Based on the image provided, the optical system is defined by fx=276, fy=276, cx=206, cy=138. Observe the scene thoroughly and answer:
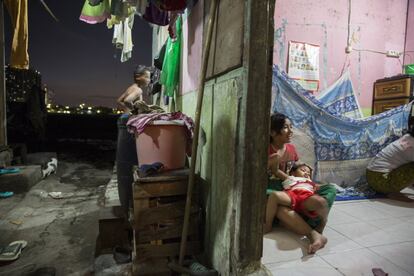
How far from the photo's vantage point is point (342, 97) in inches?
221

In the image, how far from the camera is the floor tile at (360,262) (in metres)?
2.43

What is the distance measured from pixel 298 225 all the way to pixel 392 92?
420cm

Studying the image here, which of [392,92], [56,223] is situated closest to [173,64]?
[56,223]

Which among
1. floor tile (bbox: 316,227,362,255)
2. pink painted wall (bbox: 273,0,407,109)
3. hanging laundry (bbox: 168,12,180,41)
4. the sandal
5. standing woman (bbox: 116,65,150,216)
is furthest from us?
pink painted wall (bbox: 273,0,407,109)

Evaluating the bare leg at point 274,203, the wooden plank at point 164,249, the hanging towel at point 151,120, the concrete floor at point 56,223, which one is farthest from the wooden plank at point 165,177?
the concrete floor at point 56,223

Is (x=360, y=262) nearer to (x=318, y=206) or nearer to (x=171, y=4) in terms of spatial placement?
(x=318, y=206)

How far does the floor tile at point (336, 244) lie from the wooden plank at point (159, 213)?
139 cm

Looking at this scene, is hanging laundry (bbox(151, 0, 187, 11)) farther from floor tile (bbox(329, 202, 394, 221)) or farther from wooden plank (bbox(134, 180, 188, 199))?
floor tile (bbox(329, 202, 394, 221))

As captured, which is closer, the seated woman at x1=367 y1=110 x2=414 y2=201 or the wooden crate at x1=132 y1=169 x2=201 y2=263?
the wooden crate at x1=132 y1=169 x2=201 y2=263

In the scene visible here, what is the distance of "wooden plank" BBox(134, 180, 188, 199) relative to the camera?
271 cm

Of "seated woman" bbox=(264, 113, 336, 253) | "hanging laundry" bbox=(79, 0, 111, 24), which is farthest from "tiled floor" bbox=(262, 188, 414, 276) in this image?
"hanging laundry" bbox=(79, 0, 111, 24)

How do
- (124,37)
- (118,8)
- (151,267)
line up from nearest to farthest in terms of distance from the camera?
(151,267) < (118,8) < (124,37)

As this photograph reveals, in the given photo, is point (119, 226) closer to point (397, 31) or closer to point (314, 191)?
point (314, 191)

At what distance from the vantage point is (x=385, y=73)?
6.14 m
